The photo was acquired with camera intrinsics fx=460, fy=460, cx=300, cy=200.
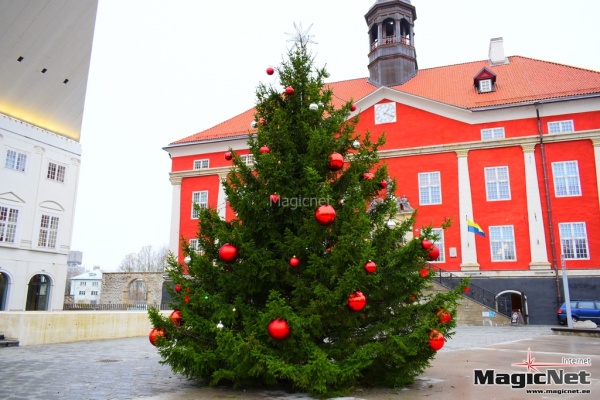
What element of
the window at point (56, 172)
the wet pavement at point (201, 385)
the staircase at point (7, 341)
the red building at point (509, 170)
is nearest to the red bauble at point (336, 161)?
the wet pavement at point (201, 385)

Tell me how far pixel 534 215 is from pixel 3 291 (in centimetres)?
3287

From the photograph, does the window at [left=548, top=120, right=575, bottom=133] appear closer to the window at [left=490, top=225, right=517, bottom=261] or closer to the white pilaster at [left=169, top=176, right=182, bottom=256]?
the window at [left=490, top=225, right=517, bottom=261]

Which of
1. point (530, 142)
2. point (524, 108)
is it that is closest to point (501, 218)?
point (530, 142)

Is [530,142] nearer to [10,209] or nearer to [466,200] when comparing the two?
[466,200]

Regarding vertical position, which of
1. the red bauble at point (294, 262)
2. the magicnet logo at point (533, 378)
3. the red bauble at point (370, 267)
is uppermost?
the red bauble at point (294, 262)

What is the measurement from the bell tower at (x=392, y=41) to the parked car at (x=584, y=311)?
19729 millimetres

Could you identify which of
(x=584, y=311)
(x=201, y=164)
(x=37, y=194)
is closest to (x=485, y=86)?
(x=584, y=311)

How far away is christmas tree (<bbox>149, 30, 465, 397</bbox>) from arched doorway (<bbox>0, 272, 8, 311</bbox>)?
86.3 ft

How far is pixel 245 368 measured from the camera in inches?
265

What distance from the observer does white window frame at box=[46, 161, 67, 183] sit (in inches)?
1287

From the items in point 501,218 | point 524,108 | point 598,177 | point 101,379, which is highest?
point 524,108

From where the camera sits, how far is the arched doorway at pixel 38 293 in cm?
3044

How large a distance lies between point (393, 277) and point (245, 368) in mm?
2769

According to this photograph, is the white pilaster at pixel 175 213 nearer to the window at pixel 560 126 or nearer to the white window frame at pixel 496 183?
the white window frame at pixel 496 183
